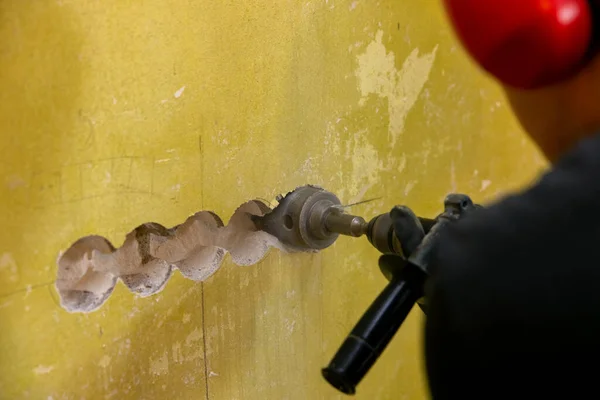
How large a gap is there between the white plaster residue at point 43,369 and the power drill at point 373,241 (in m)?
0.29

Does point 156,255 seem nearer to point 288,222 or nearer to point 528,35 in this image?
point 288,222

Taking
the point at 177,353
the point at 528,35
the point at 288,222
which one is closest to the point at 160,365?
the point at 177,353

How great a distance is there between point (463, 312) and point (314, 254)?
0.54 metres

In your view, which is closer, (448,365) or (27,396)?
(448,365)

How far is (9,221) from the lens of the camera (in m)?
0.54

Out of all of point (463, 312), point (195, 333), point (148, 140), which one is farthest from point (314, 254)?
point (463, 312)

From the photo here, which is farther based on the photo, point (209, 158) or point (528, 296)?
point (209, 158)

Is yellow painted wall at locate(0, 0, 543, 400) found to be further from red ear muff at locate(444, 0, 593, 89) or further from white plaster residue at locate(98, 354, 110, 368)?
red ear muff at locate(444, 0, 593, 89)

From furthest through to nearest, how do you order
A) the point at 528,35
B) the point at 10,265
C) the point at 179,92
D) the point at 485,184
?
the point at 485,184, the point at 179,92, the point at 10,265, the point at 528,35

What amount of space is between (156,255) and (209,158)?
0.14 metres

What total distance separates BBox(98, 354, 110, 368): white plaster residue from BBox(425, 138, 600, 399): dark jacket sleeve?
417mm

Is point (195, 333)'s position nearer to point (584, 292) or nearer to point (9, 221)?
point (9, 221)

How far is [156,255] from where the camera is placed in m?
0.70

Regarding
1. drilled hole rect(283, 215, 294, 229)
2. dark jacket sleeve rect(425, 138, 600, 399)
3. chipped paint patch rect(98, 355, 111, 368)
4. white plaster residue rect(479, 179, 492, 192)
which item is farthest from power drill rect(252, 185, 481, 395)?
white plaster residue rect(479, 179, 492, 192)
